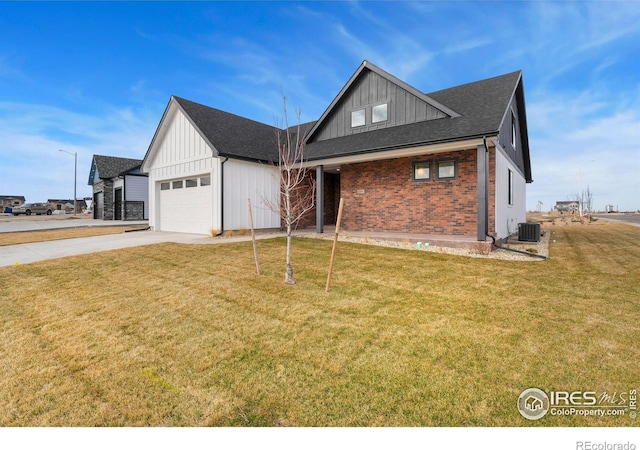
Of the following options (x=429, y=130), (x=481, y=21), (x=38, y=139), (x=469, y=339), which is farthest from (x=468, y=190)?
(x=38, y=139)

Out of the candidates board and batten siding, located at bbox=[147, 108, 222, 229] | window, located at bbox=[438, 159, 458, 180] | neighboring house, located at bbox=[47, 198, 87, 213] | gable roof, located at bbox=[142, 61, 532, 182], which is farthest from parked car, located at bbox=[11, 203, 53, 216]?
window, located at bbox=[438, 159, 458, 180]

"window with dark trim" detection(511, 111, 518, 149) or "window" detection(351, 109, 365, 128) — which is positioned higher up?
"window" detection(351, 109, 365, 128)

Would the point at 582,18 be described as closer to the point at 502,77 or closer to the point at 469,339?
the point at 502,77

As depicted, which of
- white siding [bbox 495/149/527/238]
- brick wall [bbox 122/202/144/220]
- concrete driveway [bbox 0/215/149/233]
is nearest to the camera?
white siding [bbox 495/149/527/238]

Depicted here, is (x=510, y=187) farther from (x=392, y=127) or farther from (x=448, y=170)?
(x=392, y=127)

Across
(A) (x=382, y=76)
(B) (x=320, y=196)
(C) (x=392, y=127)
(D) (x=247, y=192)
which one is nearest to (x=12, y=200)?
(D) (x=247, y=192)

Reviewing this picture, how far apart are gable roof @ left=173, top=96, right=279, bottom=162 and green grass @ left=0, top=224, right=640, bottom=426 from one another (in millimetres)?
8071

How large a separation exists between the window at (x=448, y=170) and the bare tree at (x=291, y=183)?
17.6ft

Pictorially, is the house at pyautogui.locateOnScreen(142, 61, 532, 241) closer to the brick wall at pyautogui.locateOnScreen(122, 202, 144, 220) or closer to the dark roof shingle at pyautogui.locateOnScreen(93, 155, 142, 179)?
the brick wall at pyautogui.locateOnScreen(122, 202, 144, 220)

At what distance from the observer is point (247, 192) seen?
13.7 meters

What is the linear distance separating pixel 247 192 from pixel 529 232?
12621 millimetres

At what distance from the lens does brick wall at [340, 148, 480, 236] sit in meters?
10.7

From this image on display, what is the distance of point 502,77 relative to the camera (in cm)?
1255
